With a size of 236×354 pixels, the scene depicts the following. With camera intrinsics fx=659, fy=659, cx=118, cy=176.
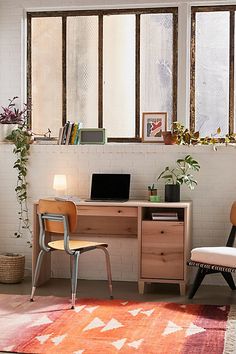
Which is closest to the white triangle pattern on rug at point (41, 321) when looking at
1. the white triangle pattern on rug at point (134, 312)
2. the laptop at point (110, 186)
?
the white triangle pattern on rug at point (134, 312)

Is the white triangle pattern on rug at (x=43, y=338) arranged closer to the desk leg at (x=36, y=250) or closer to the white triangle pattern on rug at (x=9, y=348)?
the white triangle pattern on rug at (x=9, y=348)

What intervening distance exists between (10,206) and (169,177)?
1738 mm

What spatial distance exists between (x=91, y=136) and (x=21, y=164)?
784 mm

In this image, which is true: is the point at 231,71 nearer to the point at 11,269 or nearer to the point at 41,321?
the point at 11,269

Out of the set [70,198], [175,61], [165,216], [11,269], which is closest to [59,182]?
[70,198]

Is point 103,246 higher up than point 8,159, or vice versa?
point 8,159

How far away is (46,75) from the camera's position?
7.09 metres

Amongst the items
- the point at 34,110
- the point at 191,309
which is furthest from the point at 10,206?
the point at 191,309

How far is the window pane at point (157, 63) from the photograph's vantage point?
683 centimetres

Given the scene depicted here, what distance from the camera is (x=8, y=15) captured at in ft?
23.0

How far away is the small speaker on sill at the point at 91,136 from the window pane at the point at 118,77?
0.25m

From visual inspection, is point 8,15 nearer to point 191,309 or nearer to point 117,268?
point 117,268

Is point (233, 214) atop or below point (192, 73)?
below

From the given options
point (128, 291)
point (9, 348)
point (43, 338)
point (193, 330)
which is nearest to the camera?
point (9, 348)
